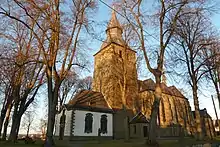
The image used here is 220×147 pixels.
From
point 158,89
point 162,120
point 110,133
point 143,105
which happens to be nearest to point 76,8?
point 158,89

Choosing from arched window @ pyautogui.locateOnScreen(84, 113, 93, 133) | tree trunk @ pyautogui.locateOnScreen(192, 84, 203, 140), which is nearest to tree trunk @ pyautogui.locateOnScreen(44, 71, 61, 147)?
arched window @ pyautogui.locateOnScreen(84, 113, 93, 133)

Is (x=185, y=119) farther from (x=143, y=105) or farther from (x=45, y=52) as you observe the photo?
(x=45, y=52)

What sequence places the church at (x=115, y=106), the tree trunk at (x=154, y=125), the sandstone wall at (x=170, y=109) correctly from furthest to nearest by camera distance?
the sandstone wall at (x=170, y=109), the church at (x=115, y=106), the tree trunk at (x=154, y=125)

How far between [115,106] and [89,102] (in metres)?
5.34

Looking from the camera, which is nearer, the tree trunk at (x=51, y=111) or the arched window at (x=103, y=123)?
the tree trunk at (x=51, y=111)

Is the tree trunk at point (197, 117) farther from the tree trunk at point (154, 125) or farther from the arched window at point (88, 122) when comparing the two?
the arched window at point (88, 122)

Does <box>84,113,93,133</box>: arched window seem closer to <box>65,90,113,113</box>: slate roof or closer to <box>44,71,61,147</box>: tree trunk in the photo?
<box>65,90,113,113</box>: slate roof

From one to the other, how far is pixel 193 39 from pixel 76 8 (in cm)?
1297

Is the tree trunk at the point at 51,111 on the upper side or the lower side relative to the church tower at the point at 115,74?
lower

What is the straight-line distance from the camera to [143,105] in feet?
123

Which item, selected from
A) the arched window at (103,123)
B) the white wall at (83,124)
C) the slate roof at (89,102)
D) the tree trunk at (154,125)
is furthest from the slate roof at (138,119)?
the tree trunk at (154,125)

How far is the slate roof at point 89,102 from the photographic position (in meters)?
27.1

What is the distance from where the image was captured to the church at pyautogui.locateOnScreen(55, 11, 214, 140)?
84.8 feet

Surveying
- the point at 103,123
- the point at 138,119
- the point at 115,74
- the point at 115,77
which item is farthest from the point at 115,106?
the point at 115,74
